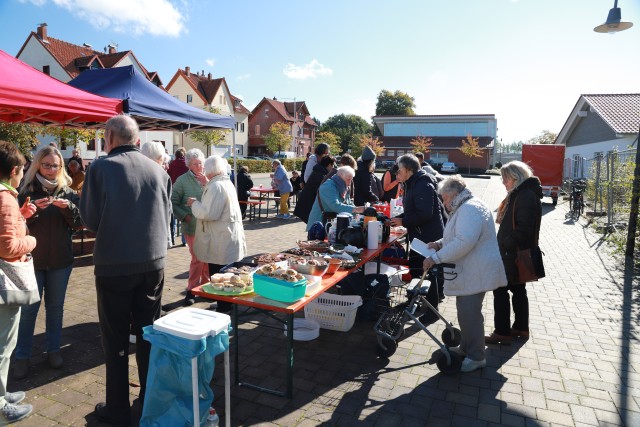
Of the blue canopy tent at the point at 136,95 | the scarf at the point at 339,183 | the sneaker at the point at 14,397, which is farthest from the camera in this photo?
the blue canopy tent at the point at 136,95

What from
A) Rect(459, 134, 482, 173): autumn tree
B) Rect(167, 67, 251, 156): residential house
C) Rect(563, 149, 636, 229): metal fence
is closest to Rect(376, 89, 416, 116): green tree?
Rect(459, 134, 482, 173): autumn tree

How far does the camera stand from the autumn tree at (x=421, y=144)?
→ 50.2 metres

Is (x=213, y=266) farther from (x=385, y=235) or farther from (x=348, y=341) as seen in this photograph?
(x=385, y=235)

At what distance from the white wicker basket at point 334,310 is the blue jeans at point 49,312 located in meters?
2.28

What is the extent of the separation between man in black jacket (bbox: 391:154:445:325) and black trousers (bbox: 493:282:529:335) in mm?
745

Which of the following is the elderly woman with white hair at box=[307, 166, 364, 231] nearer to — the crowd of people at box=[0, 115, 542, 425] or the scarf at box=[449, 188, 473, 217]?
the crowd of people at box=[0, 115, 542, 425]

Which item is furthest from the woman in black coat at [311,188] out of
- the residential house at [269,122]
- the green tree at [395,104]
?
the green tree at [395,104]

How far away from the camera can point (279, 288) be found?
117 inches

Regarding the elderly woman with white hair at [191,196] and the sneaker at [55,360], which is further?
the elderly woman with white hair at [191,196]

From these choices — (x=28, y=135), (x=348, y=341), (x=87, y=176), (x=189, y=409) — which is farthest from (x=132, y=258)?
(x=28, y=135)

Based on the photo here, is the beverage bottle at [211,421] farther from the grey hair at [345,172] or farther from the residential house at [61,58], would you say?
the residential house at [61,58]

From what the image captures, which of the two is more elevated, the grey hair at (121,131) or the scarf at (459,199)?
the grey hair at (121,131)

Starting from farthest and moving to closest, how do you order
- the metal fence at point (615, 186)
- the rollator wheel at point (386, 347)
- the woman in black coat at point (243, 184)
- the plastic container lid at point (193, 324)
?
the woman in black coat at point (243, 184) → the metal fence at point (615, 186) → the rollator wheel at point (386, 347) → the plastic container lid at point (193, 324)

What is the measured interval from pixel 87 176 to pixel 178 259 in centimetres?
491
